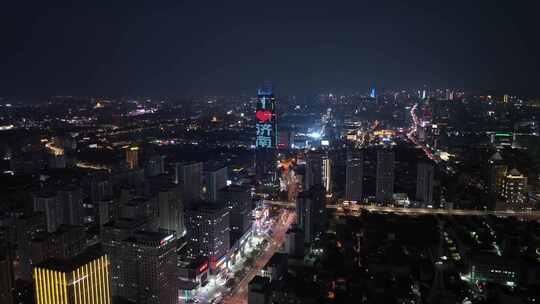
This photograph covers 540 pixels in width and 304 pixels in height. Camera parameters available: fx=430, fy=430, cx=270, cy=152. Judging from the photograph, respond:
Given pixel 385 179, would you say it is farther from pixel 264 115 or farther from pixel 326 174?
pixel 264 115

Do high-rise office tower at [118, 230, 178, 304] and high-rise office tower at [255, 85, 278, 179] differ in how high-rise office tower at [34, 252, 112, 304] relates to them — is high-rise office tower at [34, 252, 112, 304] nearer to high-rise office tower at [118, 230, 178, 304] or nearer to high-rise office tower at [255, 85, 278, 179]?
high-rise office tower at [118, 230, 178, 304]

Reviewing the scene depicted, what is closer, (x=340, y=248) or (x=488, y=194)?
(x=340, y=248)

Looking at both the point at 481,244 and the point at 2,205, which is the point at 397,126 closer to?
the point at 481,244

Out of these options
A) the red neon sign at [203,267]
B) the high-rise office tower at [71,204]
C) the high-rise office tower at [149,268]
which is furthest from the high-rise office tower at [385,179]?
the high-rise office tower at [71,204]

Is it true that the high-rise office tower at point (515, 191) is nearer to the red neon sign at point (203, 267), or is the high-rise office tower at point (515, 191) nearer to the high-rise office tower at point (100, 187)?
the red neon sign at point (203, 267)

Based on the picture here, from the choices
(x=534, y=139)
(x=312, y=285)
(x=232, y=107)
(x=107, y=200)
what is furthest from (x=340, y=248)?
(x=232, y=107)

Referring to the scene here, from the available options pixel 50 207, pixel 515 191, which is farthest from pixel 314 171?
pixel 50 207

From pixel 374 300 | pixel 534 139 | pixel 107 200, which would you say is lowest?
pixel 374 300
